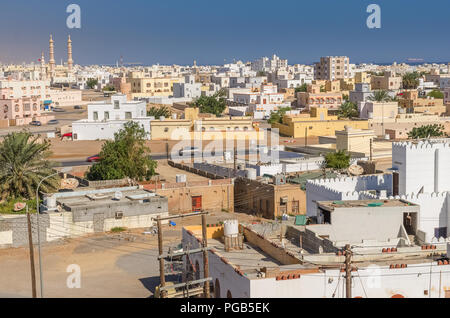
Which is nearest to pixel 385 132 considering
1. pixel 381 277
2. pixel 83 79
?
pixel 381 277

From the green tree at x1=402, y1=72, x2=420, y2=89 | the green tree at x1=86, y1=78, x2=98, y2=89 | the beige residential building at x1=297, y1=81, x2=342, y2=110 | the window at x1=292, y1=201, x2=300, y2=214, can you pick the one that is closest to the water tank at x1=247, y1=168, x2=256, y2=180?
the window at x1=292, y1=201, x2=300, y2=214

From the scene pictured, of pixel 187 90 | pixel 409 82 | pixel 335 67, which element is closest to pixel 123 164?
pixel 187 90

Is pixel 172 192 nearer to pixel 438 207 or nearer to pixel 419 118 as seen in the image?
pixel 438 207

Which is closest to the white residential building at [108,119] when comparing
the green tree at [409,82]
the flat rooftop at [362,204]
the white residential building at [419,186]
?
the white residential building at [419,186]

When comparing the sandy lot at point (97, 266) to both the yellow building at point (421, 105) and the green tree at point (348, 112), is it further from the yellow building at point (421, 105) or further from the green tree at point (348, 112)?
the yellow building at point (421, 105)

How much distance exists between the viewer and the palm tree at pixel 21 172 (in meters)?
31.2

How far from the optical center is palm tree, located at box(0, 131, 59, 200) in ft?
102

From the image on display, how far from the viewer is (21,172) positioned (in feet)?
103

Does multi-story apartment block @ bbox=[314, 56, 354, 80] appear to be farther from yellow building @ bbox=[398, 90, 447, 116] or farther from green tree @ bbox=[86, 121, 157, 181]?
green tree @ bbox=[86, 121, 157, 181]

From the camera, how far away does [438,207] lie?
2041cm

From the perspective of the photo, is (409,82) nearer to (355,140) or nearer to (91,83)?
(355,140)

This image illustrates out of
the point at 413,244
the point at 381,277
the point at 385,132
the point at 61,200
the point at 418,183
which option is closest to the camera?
the point at 381,277
